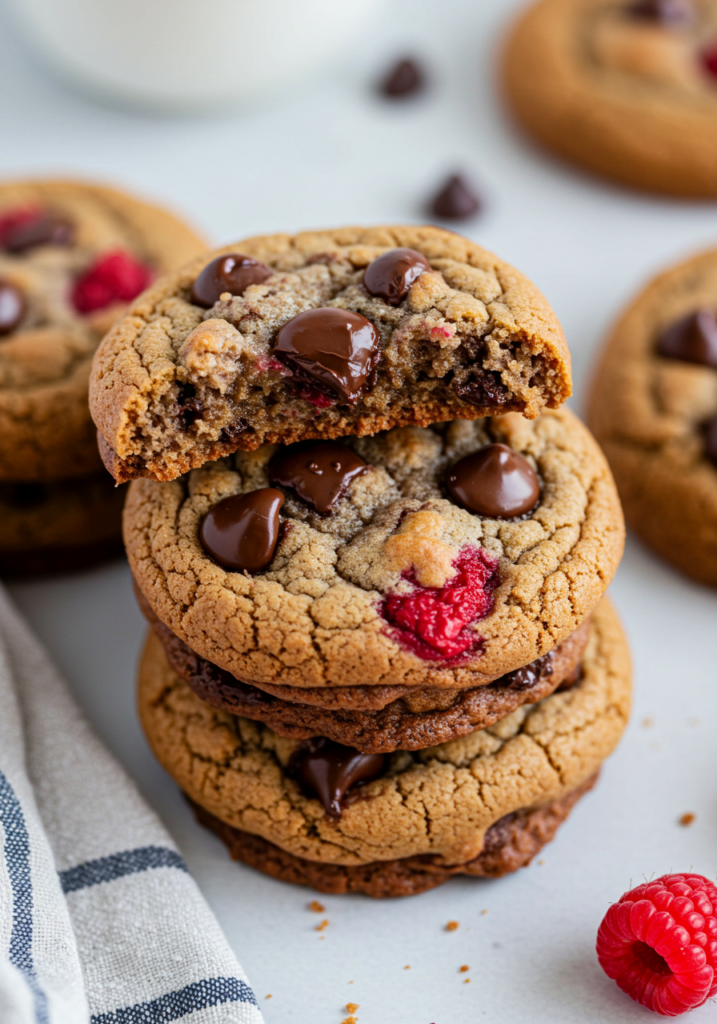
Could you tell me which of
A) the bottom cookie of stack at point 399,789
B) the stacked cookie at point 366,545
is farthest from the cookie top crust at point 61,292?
the bottom cookie of stack at point 399,789

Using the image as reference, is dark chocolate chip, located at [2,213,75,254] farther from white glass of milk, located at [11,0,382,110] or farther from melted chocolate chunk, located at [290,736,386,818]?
melted chocolate chunk, located at [290,736,386,818]

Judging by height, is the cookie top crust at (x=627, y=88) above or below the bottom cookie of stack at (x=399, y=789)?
above

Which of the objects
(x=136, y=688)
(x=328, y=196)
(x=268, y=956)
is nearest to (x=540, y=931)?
(x=268, y=956)

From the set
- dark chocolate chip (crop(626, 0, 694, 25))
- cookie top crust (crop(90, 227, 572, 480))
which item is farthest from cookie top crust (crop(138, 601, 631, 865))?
dark chocolate chip (crop(626, 0, 694, 25))

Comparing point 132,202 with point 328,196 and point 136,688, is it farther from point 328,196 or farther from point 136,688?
point 136,688

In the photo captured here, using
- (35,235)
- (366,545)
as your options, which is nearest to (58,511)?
(35,235)

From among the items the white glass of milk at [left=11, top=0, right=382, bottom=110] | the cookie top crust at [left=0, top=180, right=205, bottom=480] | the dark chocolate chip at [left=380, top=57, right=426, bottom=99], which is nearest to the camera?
the cookie top crust at [left=0, top=180, right=205, bottom=480]

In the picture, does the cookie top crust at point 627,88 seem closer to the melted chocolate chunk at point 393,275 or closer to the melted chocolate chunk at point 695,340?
the melted chocolate chunk at point 695,340
